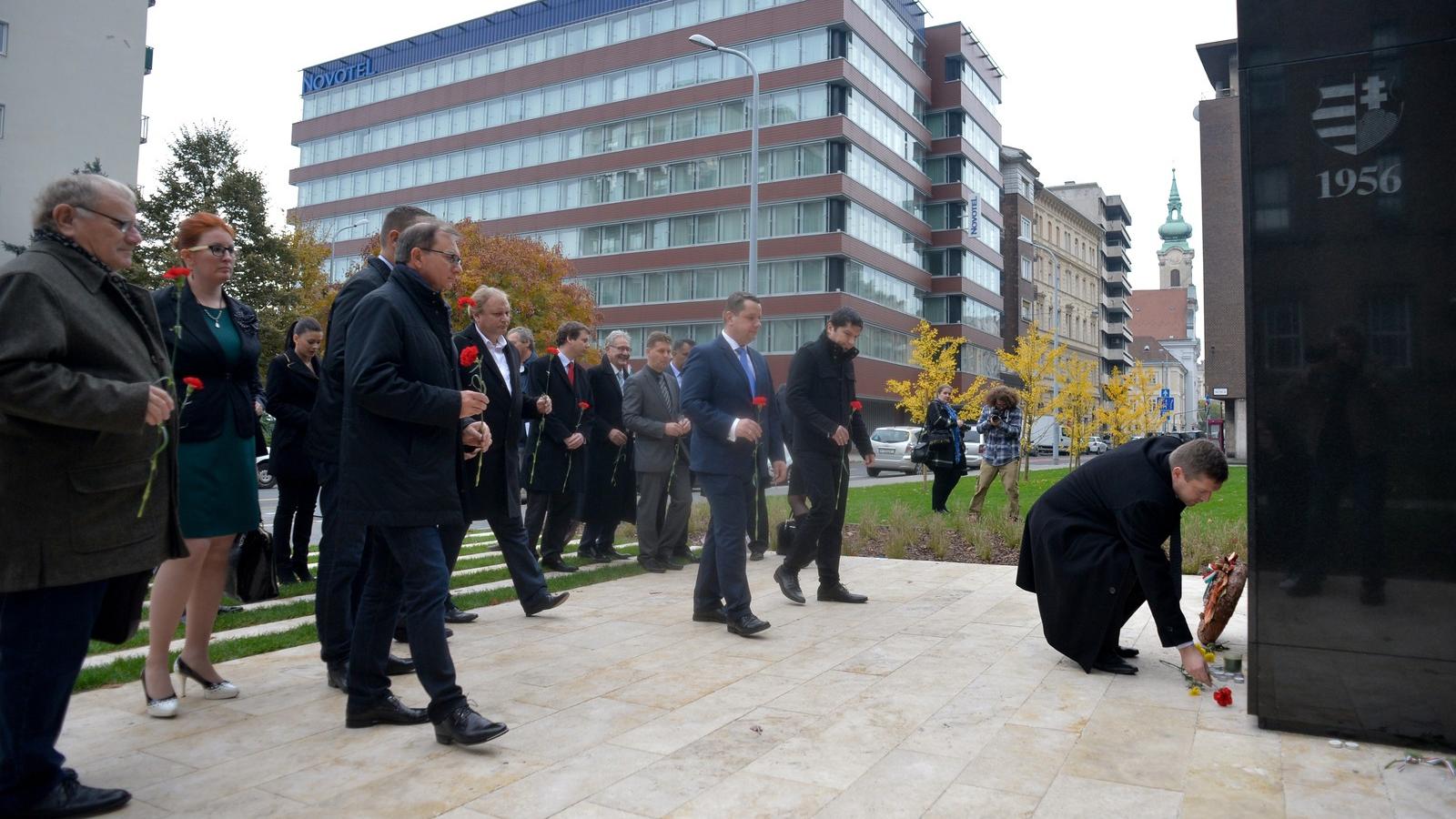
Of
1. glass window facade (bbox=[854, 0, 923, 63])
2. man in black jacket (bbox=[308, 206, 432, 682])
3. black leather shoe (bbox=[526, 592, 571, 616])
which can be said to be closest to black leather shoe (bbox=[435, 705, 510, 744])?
man in black jacket (bbox=[308, 206, 432, 682])

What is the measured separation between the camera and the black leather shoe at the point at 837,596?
284 inches

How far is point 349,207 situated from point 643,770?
64813 millimetres

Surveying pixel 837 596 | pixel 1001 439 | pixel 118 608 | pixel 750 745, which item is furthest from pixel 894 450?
pixel 118 608

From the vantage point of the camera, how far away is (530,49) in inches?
2196

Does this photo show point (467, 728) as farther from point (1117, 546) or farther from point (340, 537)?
point (1117, 546)

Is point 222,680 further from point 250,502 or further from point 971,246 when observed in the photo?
point 971,246

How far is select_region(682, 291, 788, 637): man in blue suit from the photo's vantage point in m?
6.03

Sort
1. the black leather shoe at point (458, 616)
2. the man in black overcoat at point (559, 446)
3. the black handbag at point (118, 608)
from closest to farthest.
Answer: the black handbag at point (118, 608) → the black leather shoe at point (458, 616) → the man in black overcoat at point (559, 446)

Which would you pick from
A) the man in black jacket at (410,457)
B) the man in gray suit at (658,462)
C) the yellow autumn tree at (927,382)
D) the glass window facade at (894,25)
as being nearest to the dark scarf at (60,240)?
the man in black jacket at (410,457)

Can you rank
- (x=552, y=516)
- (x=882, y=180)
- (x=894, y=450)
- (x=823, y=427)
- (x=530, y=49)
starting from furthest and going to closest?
(x=530, y=49) → (x=882, y=180) → (x=894, y=450) → (x=552, y=516) → (x=823, y=427)

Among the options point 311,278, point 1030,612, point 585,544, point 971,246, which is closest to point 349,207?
point 311,278

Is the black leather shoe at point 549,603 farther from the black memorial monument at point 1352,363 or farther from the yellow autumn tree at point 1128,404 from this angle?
the yellow autumn tree at point 1128,404

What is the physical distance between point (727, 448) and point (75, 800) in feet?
12.6

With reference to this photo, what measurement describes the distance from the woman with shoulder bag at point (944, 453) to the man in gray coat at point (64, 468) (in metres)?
11.3
